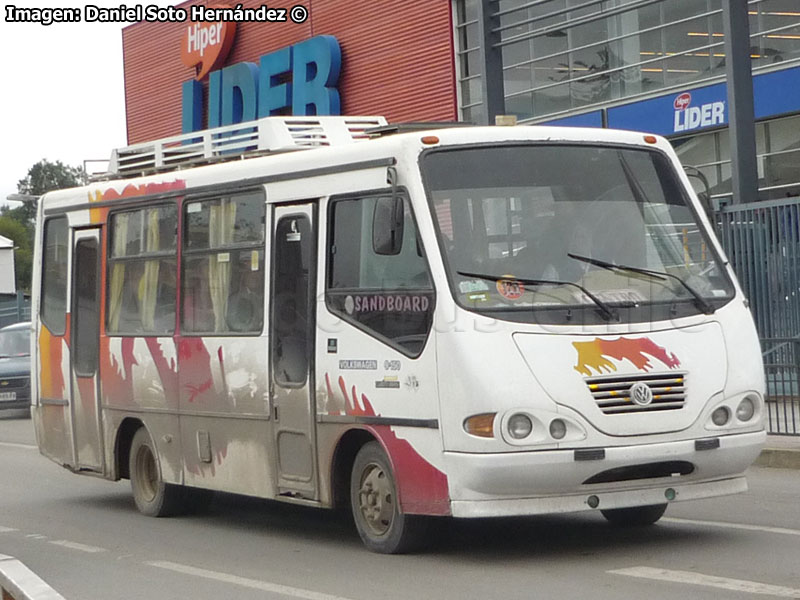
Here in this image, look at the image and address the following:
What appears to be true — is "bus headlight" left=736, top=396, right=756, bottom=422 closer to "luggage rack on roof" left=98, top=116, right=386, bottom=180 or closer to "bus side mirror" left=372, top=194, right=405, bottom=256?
"bus side mirror" left=372, top=194, right=405, bottom=256

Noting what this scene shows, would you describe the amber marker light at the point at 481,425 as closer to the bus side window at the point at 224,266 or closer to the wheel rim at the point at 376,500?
the wheel rim at the point at 376,500

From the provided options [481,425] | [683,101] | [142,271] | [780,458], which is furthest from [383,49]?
[481,425]

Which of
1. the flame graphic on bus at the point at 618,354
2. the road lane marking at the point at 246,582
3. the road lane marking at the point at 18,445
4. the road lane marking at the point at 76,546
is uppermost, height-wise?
the flame graphic on bus at the point at 618,354

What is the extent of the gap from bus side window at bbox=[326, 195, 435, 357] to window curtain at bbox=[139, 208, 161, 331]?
2.75 metres

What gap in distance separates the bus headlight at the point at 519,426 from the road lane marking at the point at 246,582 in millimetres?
1366

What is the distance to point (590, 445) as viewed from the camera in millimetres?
8734

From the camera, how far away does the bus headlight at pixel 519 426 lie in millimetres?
8680

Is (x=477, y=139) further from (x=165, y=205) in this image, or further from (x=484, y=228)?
(x=165, y=205)

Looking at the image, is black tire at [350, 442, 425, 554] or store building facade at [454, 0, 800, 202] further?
store building facade at [454, 0, 800, 202]

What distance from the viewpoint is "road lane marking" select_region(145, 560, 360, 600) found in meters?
8.27

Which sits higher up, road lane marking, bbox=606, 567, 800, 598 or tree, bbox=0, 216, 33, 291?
tree, bbox=0, 216, 33, 291

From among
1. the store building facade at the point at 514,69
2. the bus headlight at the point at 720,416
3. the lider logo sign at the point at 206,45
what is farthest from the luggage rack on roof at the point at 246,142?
the lider logo sign at the point at 206,45

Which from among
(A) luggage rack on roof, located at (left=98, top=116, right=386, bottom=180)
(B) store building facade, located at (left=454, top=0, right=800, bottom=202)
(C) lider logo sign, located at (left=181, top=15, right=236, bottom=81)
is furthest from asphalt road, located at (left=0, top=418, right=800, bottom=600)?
(C) lider logo sign, located at (left=181, top=15, right=236, bottom=81)

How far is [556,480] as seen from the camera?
8734 mm
